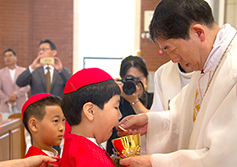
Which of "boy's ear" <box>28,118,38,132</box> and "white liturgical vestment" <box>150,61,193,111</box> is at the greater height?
"white liturgical vestment" <box>150,61,193,111</box>

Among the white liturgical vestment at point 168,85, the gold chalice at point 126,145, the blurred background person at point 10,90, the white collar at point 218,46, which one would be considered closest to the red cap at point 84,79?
the gold chalice at point 126,145

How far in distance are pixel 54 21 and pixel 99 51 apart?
189 centimetres

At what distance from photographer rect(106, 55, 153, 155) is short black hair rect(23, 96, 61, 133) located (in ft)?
2.34

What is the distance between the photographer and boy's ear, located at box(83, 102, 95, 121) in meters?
1.53

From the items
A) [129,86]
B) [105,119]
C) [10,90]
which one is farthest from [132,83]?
[10,90]

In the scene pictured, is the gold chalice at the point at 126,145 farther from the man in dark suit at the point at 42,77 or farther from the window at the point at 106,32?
the window at the point at 106,32

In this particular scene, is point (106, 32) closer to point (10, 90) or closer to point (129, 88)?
point (10, 90)

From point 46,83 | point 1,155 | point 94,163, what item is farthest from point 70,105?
point 46,83

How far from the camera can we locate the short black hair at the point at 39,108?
2.16 meters

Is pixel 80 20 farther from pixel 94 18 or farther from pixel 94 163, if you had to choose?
pixel 94 163

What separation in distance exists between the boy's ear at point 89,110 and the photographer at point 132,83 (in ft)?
3.57

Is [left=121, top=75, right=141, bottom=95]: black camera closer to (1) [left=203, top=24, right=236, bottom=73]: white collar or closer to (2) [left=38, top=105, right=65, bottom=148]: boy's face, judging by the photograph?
(2) [left=38, top=105, right=65, bottom=148]: boy's face

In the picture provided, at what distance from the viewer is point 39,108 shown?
217 cm

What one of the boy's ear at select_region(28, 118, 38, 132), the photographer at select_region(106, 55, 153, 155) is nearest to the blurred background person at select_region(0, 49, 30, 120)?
the photographer at select_region(106, 55, 153, 155)
